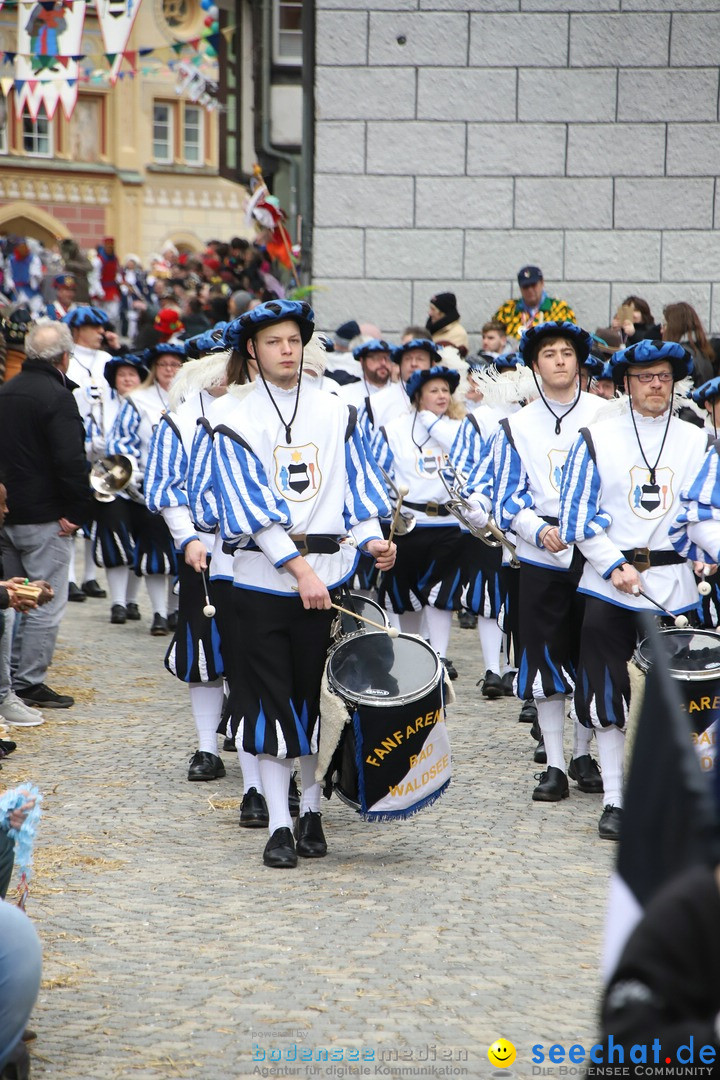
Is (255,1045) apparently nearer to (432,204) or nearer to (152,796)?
(152,796)

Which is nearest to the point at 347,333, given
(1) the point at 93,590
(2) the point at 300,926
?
(1) the point at 93,590

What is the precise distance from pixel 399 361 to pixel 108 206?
124 feet

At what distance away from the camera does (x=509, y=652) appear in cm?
777

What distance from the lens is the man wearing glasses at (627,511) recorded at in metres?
6.07

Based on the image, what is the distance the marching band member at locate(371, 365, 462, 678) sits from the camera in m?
9.40

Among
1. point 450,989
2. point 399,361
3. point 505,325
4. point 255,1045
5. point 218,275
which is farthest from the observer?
point 218,275

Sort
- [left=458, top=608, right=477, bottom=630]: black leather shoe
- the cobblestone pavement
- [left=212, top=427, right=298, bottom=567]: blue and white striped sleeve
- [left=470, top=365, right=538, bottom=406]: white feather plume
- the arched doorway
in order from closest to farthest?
the cobblestone pavement < [left=212, top=427, right=298, bottom=567]: blue and white striped sleeve < [left=470, top=365, right=538, bottom=406]: white feather plume < [left=458, top=608, right=477, bottom=630]: black leather shoe < the arched doorway

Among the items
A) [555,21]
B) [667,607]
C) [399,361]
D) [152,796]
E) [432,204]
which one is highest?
[555,21]

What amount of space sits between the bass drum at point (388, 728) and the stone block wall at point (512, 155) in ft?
26.6

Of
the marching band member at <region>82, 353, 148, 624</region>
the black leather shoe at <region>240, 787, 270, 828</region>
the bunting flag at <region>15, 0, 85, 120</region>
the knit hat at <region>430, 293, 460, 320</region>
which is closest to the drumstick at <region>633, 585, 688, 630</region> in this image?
the black leather shoe at <region>240, 787, 270, 828</region>

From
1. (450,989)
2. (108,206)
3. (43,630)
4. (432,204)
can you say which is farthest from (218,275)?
(108,206)

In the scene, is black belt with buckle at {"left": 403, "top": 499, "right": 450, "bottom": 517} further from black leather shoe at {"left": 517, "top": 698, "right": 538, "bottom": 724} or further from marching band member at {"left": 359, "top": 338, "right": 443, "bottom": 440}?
black leather shoe at {"left": 517, "top": 698, "right": 538, "bottom": 724}

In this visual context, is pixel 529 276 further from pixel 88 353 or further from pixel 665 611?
pixel 665 611

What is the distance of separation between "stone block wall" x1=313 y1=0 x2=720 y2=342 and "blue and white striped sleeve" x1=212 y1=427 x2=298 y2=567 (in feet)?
26.1
